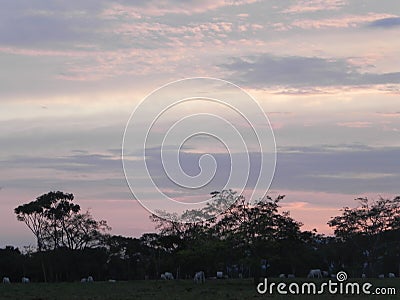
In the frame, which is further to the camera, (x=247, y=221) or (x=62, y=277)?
(x=62, y=277)

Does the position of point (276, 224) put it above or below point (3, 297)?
above

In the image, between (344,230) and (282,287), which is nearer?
(282,287)

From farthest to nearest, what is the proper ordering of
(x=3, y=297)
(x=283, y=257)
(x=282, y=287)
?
(x=283, y=257) → (x=282, y=287) → (x=3, y=297)

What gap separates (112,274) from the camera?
83.2 metres

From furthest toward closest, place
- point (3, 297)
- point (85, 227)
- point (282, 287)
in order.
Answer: point (85, 227), point (282, 287), point (3, 297)

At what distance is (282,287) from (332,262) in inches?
1727

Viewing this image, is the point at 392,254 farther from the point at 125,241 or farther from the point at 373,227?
the point at 125,241

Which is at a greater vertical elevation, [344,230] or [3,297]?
[344,230]

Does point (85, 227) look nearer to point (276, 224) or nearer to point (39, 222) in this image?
point (39, 222)

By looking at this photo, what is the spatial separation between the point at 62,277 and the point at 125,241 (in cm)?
1023

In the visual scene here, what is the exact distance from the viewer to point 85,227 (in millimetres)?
85125

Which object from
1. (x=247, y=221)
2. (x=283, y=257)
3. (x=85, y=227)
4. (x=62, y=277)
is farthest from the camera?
(x=85, y=227)

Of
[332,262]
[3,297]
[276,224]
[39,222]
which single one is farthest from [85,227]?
[3,297]

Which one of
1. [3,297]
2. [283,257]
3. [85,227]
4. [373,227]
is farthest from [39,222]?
[3,297]
